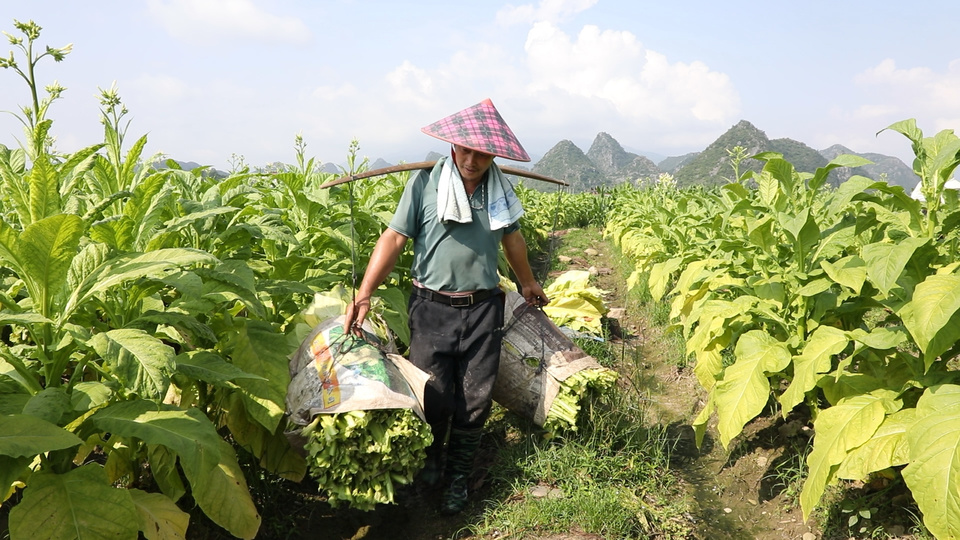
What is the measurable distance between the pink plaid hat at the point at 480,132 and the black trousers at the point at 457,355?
2.58 feet

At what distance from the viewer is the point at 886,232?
2.87 metres

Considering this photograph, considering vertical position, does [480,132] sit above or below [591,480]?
above

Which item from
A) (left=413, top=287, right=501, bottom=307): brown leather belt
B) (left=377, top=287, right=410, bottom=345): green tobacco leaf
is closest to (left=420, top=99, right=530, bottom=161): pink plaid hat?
(left=413, top=287, right=501, bottom=307): brown leather belt

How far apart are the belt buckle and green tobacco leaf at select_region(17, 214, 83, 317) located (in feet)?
5.34

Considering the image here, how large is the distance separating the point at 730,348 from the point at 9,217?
4.69m

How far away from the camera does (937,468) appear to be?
204cm

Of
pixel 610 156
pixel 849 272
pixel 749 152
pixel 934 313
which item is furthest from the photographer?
pixel 610 156

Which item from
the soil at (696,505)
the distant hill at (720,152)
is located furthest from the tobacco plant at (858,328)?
the distant hill at (720,152)

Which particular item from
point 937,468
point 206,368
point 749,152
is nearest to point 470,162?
point 206,368

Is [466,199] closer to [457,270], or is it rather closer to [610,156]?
[457,270]

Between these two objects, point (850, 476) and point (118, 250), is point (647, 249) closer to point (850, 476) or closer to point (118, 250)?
point (850, 476)

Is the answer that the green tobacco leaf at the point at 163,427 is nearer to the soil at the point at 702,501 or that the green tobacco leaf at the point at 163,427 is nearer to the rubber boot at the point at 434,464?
the soil at the point at 702,501

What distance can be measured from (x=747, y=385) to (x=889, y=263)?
2.70ft

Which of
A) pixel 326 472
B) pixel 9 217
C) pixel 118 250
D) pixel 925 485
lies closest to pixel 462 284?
pixel 326 472
